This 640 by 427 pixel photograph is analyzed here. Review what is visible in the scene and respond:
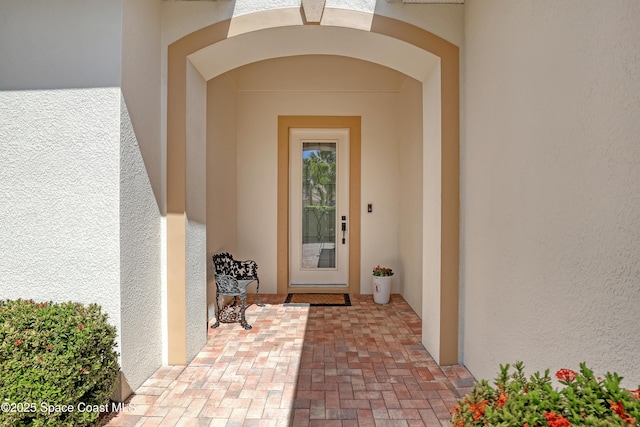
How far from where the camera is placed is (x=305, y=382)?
2891 millimetres

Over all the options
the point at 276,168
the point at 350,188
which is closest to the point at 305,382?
the point at 350,188

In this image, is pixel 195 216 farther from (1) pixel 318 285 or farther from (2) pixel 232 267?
(1) pixel 318 285

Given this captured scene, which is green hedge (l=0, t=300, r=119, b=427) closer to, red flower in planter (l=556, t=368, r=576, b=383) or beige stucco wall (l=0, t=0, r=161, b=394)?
beige stucco wall (l=0, t=0, r=161, b=394)

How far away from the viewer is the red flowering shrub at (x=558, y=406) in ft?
3.66

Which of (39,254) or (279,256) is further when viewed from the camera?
(279,256)

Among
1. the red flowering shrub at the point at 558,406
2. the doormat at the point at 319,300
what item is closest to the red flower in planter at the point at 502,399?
the red flowering shrub at the point at 558,406

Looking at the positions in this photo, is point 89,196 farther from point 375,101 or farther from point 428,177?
point 375,101

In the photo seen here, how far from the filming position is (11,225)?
8.18ft

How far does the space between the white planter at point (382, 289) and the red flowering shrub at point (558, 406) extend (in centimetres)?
376

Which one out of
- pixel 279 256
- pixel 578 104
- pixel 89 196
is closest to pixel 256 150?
pixel 279 256

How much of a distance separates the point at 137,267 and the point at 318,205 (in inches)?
133

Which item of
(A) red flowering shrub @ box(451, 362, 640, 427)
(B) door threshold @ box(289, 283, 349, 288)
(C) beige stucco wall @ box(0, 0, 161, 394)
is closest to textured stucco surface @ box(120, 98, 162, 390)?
(C) beige stucco wall @ box(0, 0, 161, 394)

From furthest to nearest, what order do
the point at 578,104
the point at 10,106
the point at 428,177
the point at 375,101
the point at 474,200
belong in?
the point at 375,101
the point at 428,177
the point at 474,200
the point at 10,106
the point at 578,104

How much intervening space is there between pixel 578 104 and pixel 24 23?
11.0 feet
